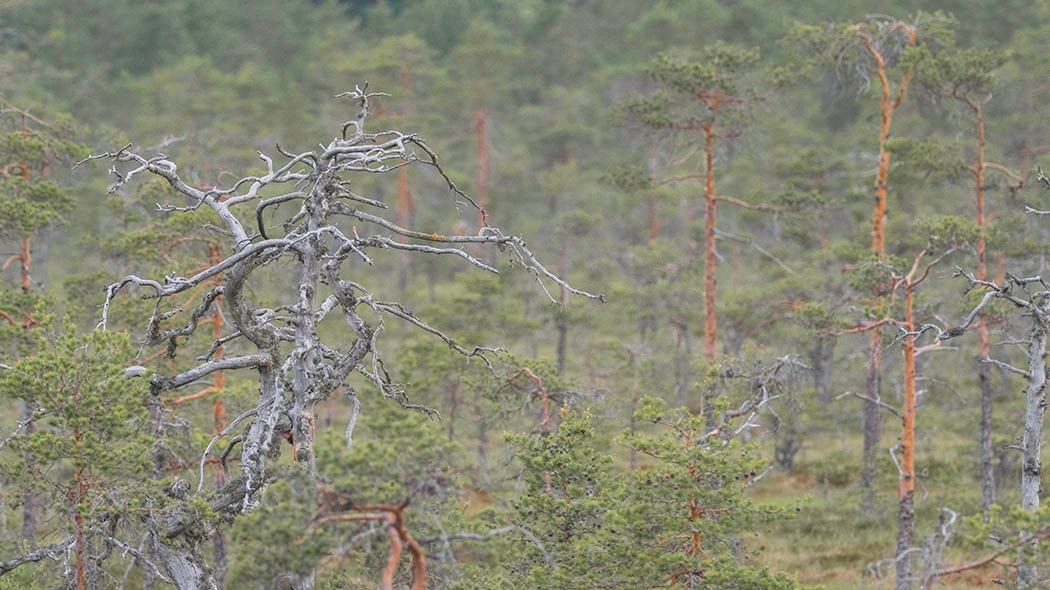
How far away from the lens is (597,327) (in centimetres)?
2953

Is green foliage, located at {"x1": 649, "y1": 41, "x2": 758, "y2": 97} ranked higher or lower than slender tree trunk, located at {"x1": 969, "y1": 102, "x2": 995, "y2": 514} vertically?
higher

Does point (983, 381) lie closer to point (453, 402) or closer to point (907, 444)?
point (907, 444)

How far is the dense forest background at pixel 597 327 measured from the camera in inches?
390

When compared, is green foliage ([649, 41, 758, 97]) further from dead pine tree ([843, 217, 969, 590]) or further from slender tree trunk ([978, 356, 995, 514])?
slender tree trunk ([978, 356, 995, 514])

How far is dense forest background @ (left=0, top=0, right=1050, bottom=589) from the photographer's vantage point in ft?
32.5

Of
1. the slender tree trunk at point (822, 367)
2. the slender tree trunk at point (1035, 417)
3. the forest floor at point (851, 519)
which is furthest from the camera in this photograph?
the slender tree trunk at point (822, 367)

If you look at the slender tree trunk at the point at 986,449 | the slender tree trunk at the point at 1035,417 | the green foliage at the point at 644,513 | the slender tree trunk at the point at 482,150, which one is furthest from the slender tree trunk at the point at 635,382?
the slender tree trunk at the point at 482,150

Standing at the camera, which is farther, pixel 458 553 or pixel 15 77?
pixel 15 77

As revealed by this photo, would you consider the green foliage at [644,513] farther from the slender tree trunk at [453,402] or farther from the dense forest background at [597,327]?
the slender tree trunk at [453,402]

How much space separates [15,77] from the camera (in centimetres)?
3447

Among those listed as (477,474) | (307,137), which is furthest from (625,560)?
(307,137)

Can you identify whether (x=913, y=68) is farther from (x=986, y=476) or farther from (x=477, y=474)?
(x=477, y=474)

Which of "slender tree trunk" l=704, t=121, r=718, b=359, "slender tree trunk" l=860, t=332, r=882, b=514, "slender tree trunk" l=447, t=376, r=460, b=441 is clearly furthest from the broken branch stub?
"slender tree trunk" l=860, t=332, r=882, b=514

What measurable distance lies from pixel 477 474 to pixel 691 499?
9626 millimetres
